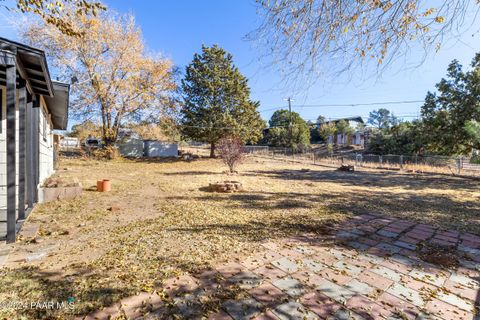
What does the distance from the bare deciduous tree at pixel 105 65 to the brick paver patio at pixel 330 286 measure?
674 inches

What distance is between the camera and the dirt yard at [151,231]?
1.98 metres

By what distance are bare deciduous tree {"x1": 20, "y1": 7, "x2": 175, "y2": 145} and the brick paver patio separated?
17.1 metres

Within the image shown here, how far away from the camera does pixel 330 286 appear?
2.07 metres

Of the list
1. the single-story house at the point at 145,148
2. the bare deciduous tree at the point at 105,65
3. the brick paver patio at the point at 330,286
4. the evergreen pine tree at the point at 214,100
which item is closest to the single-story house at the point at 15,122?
the brick paver patio at the point at 330,286

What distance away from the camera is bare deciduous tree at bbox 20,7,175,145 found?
15109 mm

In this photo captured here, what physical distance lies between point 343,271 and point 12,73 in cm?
430

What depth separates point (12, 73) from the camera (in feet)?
9.25

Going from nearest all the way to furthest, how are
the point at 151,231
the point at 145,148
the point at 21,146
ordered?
1. the point at 21,146
2. the point at 151,231
3. the point at 145,148

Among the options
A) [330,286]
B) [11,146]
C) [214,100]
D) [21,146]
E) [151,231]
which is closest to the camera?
[330,286]

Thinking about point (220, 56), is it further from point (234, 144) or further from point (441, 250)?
A: point (441, 250)

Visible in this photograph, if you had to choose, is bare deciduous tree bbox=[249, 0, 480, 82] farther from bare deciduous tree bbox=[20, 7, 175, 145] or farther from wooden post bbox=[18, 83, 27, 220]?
bare deciduous tree bbox=[20, 7, 175, 145]

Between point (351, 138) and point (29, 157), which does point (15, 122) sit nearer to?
point (29, 157)

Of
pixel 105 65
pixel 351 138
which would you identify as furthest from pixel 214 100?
pixel 351 138

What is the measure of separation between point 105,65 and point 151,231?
54.4ft
